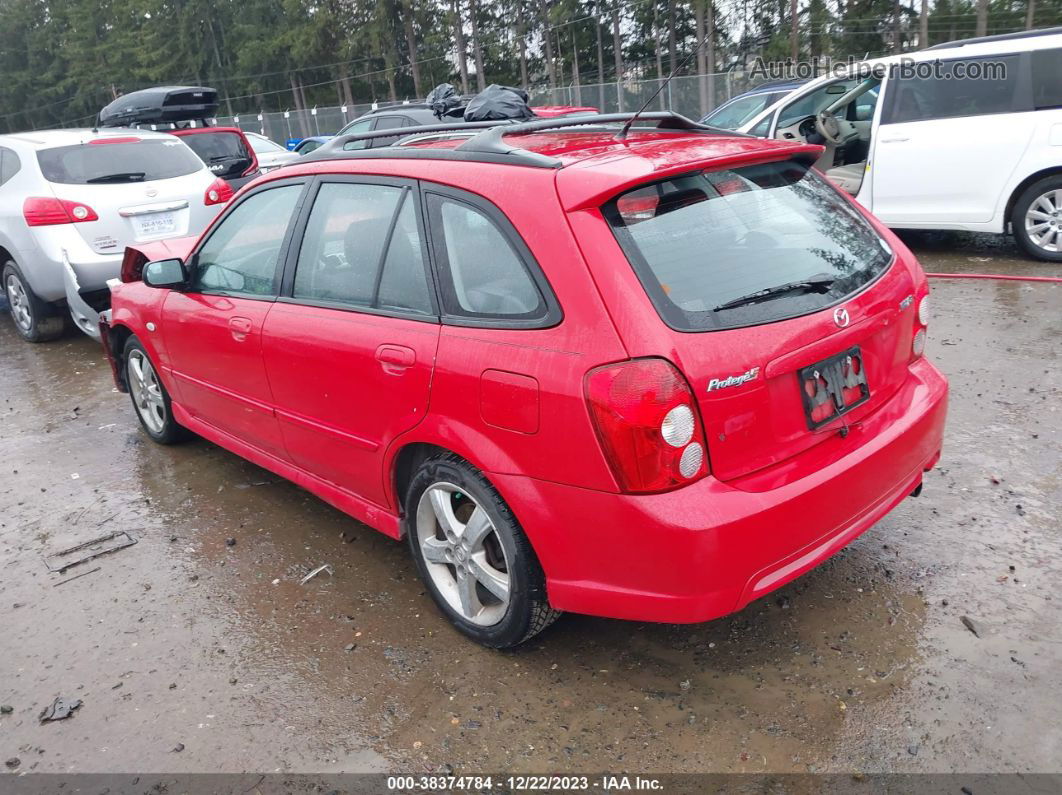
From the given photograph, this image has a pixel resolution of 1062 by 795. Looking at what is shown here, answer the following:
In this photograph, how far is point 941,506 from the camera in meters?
3.83

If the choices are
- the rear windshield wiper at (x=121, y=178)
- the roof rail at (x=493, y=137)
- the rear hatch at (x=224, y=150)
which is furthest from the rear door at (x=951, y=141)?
the rear hatch at (x=224, y=150)

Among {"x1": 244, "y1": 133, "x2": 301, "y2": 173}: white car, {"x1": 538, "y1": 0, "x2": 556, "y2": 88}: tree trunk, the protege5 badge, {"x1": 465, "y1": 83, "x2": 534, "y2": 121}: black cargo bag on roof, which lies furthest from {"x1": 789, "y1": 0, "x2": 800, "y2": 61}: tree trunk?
the protege5 badge

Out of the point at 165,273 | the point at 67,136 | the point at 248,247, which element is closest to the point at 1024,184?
the point at 248,247

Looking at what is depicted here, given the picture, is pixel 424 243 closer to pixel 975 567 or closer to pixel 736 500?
pixel 736 500

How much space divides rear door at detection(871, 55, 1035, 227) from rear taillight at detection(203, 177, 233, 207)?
245 inches

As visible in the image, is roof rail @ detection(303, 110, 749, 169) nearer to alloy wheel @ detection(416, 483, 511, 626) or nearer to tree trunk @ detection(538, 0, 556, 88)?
alloy wheel @ detection(416, 483, 511, 626)

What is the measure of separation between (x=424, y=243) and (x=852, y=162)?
7785 millimetres

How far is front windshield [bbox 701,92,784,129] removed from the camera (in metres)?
13.0

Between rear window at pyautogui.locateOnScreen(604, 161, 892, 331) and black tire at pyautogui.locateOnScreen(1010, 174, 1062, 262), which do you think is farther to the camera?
black tire at pyautogui.locateOnScreen(1010, 174, 1062, 262)

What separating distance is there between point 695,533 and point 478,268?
1121 mm

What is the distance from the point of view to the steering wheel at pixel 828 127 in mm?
9242

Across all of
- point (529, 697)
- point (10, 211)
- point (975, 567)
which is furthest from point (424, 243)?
point (10, 211)

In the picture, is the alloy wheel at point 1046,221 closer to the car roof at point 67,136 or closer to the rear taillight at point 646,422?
the rear taillight at point 646,422

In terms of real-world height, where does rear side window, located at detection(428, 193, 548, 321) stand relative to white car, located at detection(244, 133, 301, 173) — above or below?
above
